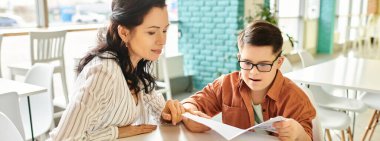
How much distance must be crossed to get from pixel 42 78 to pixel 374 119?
242 cm

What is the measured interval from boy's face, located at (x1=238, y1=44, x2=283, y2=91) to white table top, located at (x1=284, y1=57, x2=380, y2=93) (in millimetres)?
1052

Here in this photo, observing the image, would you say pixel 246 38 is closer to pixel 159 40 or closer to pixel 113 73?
pixel 159 40

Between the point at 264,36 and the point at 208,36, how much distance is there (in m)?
3.27

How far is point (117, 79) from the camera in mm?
1107

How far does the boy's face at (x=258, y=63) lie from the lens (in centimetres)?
118

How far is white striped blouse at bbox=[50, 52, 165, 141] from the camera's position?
1011mm

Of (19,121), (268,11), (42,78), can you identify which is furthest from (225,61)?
(19,121)

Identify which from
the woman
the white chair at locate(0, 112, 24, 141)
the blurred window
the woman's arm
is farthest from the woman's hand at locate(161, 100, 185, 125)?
the blurred window

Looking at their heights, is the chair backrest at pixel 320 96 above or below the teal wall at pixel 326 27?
below

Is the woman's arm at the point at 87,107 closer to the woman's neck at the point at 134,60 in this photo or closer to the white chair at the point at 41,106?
the woman's neck at the point at 134,60

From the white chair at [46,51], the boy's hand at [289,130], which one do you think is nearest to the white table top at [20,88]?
the white chair at [46,51]

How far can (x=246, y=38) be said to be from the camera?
120 cm

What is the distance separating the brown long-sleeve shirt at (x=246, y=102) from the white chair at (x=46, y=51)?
199 centimetres

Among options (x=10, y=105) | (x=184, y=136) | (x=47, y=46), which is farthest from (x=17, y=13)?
(x=184, y=136)
